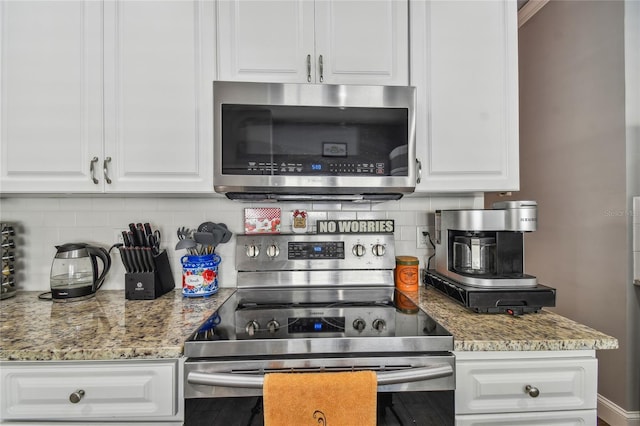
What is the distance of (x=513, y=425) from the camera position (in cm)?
94

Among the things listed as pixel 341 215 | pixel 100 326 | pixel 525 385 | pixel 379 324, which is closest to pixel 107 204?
pixel 100 326

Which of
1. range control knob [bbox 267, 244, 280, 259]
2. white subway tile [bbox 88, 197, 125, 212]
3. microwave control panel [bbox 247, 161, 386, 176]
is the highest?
microwave control panel [bbox 247, 161, 386, 176]

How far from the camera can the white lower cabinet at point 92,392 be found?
88 cm

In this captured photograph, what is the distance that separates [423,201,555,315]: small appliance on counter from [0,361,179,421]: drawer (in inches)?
41.9

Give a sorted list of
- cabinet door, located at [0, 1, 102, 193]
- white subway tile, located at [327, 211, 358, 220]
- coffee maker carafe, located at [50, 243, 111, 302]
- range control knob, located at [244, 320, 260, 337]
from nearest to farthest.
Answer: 1. range control knob, located at [244, 320, 260, 337]
2. cabinet door, located at [0, 1, 102, 193]
3. coffee maker carafe, located at [50, 243, 111, 302]
4. white subway tile, located at [327, 211, 358, 220]

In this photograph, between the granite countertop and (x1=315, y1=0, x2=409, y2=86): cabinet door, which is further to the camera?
(x1=315, y1=0, x2=409, y2=86): cabinet door

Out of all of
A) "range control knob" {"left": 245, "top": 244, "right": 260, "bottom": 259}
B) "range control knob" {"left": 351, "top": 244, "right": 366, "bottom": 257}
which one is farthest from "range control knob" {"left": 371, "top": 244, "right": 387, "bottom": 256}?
"range control knob" {"left": 245, "top": 244, "right": 260, "bottom": 259}

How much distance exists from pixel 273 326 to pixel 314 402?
294 millimetres

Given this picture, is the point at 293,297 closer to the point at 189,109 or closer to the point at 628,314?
the point at 189,109

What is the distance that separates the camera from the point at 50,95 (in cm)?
125

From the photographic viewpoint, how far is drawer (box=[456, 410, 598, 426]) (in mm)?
925

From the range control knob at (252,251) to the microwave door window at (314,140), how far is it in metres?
0.43

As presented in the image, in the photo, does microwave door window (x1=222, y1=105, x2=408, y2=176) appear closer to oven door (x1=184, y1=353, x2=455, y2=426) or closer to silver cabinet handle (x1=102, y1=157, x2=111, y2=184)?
silver cabinet handle (x1=102, y1=157, x2=111, y2=184)

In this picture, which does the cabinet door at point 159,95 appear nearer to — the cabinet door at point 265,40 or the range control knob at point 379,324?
the cabinet door at point 265,40
